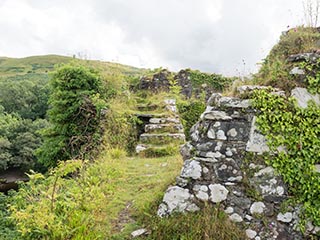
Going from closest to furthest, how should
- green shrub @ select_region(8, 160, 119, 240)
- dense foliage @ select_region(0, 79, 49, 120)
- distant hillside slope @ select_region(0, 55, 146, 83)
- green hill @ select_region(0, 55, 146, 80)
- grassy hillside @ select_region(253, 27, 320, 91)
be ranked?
green shrub @ select_region(8, 160, 119, 240)
grassy hillside @ select_region(253, 27, 320, 91)
dense foliage @ select_region(0, 79, 49, 120)
distant hillside slope @ select_region(0, 55, 146, 83)
green hill @ select_region(0, 55, 146, 80)

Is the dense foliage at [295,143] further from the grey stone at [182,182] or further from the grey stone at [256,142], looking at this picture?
the grey stone at [182,182]

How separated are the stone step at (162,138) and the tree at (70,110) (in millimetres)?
1680

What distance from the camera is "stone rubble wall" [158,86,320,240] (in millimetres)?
3484

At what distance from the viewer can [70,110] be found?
389 inches

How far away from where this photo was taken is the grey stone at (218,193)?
362cm

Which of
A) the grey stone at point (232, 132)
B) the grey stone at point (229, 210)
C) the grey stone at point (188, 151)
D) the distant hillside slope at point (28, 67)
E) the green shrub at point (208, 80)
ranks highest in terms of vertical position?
the distant hillside slope at point (28, 67)

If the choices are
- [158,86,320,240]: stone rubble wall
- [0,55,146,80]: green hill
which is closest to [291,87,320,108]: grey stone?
[158,86,320,240]: stone rubble wall

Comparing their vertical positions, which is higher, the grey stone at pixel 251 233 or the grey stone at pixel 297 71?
the grey stone at pixel 297 71

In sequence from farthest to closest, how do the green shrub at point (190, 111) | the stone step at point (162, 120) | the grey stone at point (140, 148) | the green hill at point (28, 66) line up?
the green hill at point (28, 66), the green shrub at point (190, 111), the stone step at point (162, 120), the grey stone at point (140, 148)

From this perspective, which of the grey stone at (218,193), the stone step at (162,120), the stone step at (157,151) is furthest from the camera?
the stone step at (162,120)

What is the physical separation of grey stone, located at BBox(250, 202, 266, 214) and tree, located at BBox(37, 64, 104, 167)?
6.37m

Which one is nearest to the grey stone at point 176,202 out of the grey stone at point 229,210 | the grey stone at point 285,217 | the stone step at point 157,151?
the grey stone at point 229,210

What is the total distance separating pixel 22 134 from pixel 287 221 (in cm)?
2779

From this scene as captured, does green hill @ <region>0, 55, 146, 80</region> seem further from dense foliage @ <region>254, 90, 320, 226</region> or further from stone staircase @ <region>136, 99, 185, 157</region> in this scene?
dense foliage @ <region>254, 90, 320, 226</region>
